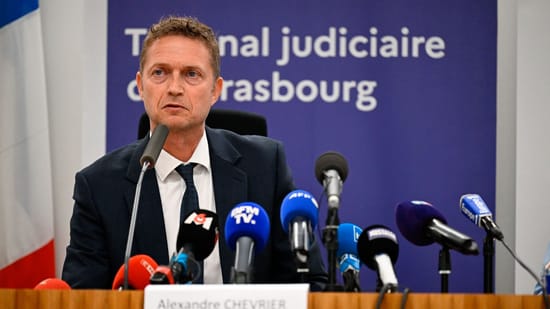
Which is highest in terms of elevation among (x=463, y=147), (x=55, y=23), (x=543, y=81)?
(x=55, y=23)

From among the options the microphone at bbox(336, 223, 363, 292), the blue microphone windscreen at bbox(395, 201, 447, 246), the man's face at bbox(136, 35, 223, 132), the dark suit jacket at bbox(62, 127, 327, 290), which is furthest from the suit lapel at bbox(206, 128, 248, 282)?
the blue microphone windscreen at bbox(395, 201, 447, 246)

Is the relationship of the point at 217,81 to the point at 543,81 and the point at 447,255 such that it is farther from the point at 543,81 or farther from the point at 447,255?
the point at 543,81

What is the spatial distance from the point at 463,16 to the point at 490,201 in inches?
41.7

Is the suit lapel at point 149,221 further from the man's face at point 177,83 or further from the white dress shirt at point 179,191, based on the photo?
the man's face at point 177,83

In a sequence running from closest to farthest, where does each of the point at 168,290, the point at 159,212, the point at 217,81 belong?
the point at 168,290
the point at 159,212
the point at 217,81

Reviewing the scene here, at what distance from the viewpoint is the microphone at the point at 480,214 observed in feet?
8.89

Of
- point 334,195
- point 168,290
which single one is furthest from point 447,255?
point 168,290

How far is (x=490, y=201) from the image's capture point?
541 cm

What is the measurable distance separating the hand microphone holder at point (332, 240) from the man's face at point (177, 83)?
1.14 m

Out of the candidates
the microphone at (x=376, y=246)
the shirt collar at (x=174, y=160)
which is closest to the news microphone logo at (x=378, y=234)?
the microphone at (x=376, y=246)

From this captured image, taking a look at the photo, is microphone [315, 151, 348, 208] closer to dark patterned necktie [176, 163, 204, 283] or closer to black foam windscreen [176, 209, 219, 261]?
black foam windscreen [176, 209, 219, 261]

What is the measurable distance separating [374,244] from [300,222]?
195 millimetres

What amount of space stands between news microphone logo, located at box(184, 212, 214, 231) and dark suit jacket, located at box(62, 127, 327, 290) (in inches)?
24.2

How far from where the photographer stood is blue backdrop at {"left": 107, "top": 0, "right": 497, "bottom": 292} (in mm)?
5477
